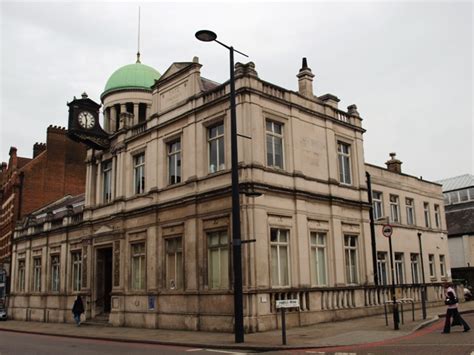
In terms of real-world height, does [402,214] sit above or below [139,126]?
below

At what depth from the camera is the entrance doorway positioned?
28.1 meters

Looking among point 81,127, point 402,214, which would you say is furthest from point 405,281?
point 81,127

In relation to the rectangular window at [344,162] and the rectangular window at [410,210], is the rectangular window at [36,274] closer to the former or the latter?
the rectangular window at [344,162]

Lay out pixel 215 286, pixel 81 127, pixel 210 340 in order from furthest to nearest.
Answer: pixel 81 127, pixel 215 286, pixel 210 340

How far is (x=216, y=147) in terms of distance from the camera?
2206 cm

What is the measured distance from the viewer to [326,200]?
2308cm

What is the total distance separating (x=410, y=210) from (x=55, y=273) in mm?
23538

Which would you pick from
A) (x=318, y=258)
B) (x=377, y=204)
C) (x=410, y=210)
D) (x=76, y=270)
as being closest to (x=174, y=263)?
(x=318, y=258)

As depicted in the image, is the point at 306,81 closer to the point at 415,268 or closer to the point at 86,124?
the point at 86,124

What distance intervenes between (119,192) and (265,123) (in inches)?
396

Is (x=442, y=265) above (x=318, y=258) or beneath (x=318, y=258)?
beneath

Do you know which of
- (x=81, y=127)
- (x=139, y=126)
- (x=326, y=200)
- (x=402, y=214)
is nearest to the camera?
(x=326, y=200)

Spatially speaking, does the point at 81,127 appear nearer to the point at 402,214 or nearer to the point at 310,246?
the point at 310,246

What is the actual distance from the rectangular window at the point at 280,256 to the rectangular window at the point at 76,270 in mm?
15116
